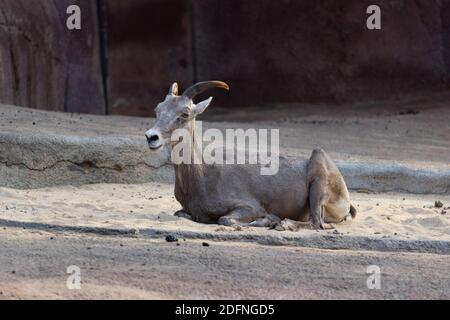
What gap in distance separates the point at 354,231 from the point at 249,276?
231 cm

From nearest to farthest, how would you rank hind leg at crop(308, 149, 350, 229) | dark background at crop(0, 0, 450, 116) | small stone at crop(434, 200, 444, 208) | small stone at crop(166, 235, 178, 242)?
small stone at crop(166, 235, 178, 242) → hind leg at crop(308, 149, 350, 229) → small stone at crop(434, 200, 444, 208) → dark background at crop(0, 0, 450, 116)

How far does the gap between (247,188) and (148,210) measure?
88 cm

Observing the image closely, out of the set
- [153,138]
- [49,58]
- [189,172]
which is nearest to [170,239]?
[153,138]

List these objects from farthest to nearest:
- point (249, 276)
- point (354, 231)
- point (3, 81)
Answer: point (3, 81) < point (354, 231) < point (249, 276)

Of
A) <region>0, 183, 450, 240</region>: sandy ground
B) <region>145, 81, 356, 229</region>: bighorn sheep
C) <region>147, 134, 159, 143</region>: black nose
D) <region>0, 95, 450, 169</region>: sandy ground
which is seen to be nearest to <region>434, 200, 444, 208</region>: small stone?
<region>0, 183, 450, 240</region>: sandy ground

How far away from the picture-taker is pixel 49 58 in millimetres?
15414

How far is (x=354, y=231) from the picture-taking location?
845 cm

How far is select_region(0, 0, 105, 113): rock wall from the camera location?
14094 mm

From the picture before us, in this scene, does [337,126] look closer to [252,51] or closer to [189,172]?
[252,51]

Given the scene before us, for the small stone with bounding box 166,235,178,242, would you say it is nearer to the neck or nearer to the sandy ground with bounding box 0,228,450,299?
the sandy ground with bounding box 0,228,450,299

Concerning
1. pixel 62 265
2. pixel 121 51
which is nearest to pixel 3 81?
pixel 121 51

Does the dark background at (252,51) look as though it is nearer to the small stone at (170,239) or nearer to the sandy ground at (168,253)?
the sandy ground at (168,253)

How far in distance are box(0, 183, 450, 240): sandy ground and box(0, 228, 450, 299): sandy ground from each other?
615mm
